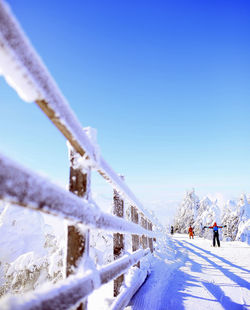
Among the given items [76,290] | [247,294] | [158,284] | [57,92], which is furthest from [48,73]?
[247,294]

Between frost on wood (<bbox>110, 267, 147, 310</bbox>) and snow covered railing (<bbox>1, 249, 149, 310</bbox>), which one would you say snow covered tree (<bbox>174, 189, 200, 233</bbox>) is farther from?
snow covered railing (<bbox>1, 249, 149, 310</bbox>)

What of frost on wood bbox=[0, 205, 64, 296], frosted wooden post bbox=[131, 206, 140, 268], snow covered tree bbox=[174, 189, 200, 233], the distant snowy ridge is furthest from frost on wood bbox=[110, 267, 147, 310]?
snow covered tree bbox=[174, 189, 200, 233]

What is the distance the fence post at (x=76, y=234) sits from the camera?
4.56ft

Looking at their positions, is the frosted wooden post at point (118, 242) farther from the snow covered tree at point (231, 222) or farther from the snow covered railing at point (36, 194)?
the snow covered tree at point (231, 222)

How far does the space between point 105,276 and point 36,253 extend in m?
5.45

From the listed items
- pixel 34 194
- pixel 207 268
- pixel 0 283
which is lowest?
pixel 0 283

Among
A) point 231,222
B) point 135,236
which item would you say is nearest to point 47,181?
point 135,236

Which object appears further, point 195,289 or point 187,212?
point 187,212

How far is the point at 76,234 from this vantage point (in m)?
1.43

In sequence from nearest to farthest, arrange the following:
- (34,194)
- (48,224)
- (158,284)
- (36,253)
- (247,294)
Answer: (34,194), (247,294), (158,284), (36,253), (48,224)

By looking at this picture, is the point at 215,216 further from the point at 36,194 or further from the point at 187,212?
the point at 36,194

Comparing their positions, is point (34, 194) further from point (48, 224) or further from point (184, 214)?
point (184, 214)

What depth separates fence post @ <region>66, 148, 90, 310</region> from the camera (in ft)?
4.56

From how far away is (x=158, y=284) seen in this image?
3555mm
